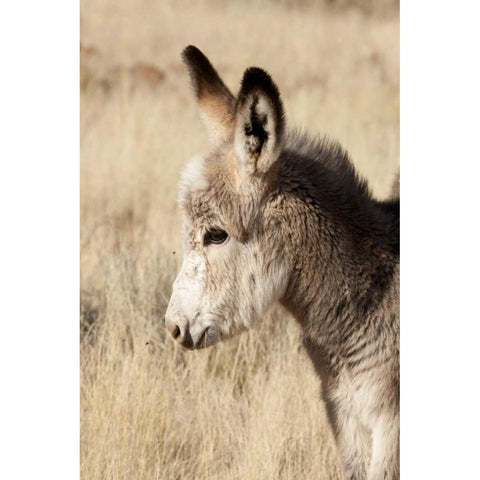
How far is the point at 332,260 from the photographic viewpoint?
280cm

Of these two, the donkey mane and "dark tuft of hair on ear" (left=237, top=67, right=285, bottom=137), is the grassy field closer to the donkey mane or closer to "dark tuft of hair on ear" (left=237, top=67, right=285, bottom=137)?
the donkey mane

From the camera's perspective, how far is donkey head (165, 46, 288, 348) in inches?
107

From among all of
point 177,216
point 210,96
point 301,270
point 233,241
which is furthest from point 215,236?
point 177,216

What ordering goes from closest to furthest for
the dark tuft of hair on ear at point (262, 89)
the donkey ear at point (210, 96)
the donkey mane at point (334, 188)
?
the dark tuft of hair on ear at point (262, 89) < the donkey mane at point (334, 188) < the donkey ear at point (210, 96)

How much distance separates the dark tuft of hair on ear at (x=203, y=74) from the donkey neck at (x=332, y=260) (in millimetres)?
381

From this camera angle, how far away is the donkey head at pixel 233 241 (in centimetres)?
272

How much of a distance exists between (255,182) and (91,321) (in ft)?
7.30

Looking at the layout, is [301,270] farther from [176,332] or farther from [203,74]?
[203,74]

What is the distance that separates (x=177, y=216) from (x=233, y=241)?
3270mm

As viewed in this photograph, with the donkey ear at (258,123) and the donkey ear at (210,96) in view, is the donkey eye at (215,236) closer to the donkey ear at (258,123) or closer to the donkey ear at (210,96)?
the donkey ear at (258,123)

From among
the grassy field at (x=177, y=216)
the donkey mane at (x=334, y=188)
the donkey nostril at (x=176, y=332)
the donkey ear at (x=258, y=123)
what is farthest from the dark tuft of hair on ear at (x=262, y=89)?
the donkey nostril at (x=176, y=332)

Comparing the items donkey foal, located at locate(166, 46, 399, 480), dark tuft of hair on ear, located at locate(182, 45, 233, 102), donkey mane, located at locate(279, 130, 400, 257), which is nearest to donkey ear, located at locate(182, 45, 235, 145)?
dark tuft of hair on ear, located at locate(182, 45, 233, 102)
